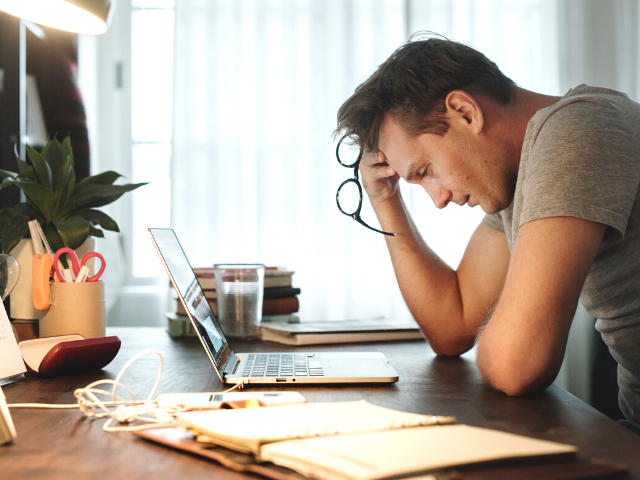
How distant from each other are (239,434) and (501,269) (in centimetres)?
99

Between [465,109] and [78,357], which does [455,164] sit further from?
[78,357]

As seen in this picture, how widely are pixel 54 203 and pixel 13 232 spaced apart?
0.10 meters

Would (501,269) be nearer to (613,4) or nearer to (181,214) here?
(181,214)

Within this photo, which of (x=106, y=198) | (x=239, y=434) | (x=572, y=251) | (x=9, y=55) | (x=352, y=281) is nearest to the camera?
(x=239, y=434)

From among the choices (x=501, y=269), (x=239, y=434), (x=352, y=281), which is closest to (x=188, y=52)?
(x=352, y=281)

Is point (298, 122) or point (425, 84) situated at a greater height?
point (298, 122)

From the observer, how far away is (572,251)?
2.52 ft

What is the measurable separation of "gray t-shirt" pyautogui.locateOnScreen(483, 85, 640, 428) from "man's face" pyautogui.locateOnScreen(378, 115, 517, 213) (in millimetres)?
128

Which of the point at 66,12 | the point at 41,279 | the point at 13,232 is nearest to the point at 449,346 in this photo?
the point at 41,279

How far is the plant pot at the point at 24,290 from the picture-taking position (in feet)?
3.74

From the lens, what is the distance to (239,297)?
132cm

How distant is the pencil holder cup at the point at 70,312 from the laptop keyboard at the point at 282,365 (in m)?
0.33

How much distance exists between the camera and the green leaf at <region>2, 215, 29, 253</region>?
1111mm

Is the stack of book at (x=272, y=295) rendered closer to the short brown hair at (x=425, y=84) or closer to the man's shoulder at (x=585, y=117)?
the short brown hair at (x=425, y=84)
